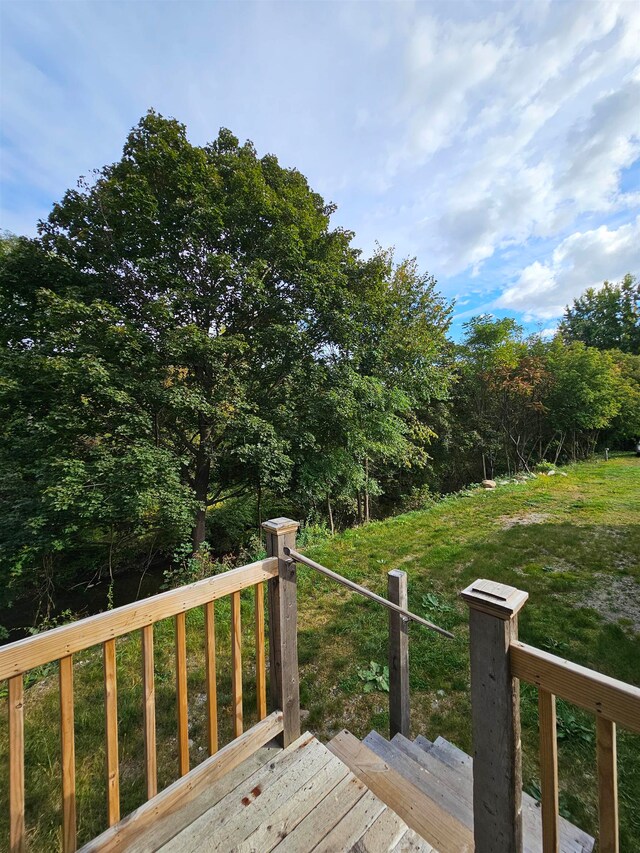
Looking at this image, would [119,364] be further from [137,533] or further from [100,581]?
[100,581]

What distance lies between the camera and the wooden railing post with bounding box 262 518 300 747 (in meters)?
1.58

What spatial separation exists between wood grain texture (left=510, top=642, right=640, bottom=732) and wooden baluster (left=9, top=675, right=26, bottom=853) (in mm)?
1451

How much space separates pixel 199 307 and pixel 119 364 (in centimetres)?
168

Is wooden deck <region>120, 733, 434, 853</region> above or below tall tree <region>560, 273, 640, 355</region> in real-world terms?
below

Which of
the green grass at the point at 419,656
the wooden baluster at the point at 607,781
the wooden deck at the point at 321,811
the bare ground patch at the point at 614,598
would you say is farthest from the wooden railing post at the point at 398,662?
the bare ground patch at the point at 614,598

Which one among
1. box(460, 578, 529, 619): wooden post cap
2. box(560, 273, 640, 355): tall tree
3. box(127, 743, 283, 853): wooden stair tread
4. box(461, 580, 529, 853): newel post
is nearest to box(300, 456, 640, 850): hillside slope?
box(127, 743, 283, 853): wooden stair tread

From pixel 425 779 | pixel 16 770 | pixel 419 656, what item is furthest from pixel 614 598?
pixel 16 770

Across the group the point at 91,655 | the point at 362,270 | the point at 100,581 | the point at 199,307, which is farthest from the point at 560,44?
the point at 100,581

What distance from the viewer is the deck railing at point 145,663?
Result: 3.18 ft

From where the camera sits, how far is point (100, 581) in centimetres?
608

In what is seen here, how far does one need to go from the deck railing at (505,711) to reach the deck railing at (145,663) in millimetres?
901

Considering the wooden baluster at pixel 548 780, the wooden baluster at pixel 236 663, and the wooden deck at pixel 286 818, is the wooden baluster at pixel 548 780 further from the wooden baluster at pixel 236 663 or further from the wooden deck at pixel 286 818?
the wooden baluster at pixel 236 663

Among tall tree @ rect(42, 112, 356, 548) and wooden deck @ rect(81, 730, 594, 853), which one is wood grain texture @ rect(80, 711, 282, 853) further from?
tall tree @ rect(42, 112, 356, 548)

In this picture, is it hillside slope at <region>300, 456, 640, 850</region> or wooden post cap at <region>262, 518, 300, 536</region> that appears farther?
hillside slope at <region>300, 456, 640, 850</region>
